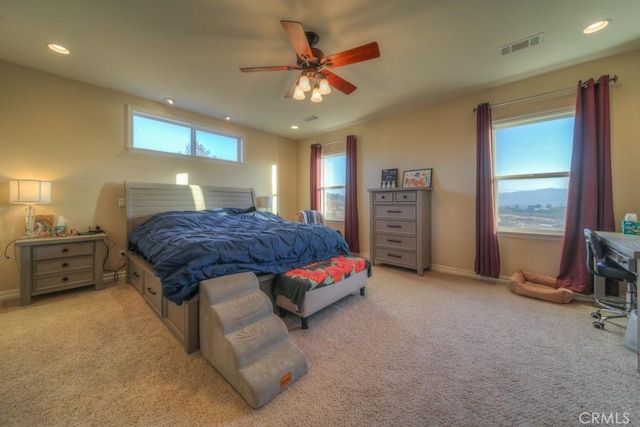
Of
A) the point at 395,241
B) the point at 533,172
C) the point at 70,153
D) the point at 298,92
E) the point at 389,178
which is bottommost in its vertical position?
the point at 395,241

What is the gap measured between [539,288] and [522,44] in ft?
8.90

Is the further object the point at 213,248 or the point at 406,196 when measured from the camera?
the point at 406,196

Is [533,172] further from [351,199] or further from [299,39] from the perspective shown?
[299,39]

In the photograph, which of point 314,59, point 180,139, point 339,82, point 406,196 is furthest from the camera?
point 180,139

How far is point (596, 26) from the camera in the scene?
222cm

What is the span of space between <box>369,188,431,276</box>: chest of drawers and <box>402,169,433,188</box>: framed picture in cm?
20

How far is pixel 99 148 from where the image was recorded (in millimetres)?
3387

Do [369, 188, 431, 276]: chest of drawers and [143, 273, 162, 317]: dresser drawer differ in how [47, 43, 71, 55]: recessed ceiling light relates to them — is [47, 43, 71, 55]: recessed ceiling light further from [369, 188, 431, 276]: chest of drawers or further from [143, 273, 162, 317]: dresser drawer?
[369, 188, 431, 276]: chest of drawers

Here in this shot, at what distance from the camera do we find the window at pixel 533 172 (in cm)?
297

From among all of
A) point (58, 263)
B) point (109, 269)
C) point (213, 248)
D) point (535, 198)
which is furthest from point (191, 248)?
point (535, 198)

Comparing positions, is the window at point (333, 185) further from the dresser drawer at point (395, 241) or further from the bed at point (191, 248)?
the bed at point (191, 248)

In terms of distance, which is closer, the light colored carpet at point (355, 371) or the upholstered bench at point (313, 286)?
the light colored carpet at point (355, 371)

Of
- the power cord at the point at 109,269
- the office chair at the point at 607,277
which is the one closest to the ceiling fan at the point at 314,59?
→ the office chair at the point at 607,277

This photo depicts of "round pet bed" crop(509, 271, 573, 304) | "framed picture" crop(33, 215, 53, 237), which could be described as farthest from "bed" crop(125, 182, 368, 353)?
"round pet bed" crop(509, 271, 573, 304)
